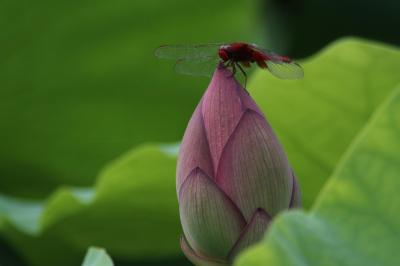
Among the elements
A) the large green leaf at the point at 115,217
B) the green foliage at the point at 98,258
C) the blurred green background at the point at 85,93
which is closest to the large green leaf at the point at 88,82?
the blurred green background at the point at 85,93

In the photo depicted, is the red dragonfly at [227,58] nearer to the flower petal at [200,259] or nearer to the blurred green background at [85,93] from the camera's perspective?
the flower petal at [200,259]

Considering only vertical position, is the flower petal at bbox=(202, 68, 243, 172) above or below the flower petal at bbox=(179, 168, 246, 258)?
above

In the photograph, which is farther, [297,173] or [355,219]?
[297,173]

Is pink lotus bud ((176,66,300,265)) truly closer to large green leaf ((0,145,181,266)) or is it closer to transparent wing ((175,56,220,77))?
transparent wing ((175,56,220,77))

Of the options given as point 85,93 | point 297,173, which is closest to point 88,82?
point 85,93

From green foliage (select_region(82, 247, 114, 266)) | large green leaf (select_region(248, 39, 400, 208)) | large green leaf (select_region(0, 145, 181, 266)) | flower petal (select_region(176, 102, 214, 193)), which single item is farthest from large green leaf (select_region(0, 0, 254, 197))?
flower petal (select_region(176, 102, 214, 193))

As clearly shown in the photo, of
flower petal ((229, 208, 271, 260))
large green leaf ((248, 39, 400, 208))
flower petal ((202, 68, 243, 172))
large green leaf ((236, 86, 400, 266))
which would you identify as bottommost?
large green leaf ((248, 39, 400, 208))

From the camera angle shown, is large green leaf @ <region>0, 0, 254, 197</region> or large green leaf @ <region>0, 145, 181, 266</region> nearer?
large green leaf @ <region>0, 145, 181, 266</region>

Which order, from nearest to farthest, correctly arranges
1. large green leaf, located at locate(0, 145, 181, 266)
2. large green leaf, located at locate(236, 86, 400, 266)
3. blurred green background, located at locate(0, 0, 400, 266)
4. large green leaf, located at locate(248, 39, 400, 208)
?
large green leaf, located at locate(236, 86, 400, 266) < large green leaf, located at locate(248, 39, 400, 208) < large green leaf, located at locate(0, 145, 181, 266) < blurred green background, located at locate(0, 0, 400, 266)

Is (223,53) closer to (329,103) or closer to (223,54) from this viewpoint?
(223,54)
